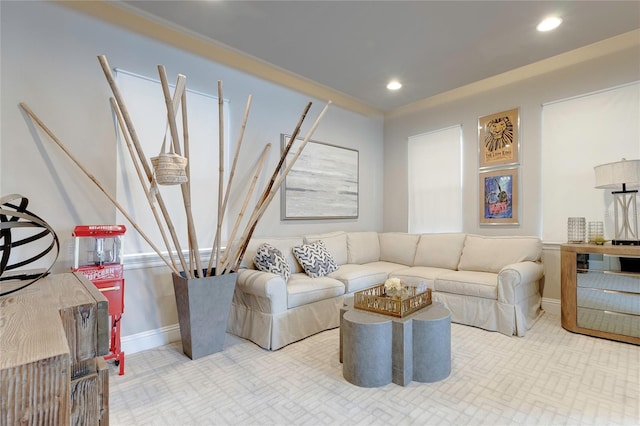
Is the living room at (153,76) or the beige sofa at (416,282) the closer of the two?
the living room at (153,76)

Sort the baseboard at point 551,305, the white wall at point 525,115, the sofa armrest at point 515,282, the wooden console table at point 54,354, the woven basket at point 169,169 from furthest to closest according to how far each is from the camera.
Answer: the baseboard at point 551,305, the white wall at point 525,115, the sofa armrest at point 515,282, the woven basket at point 169,169, the wooden console table at point 54,354

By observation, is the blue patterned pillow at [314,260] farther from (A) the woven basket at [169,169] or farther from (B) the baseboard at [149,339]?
(A) the woven basket at [169,169]

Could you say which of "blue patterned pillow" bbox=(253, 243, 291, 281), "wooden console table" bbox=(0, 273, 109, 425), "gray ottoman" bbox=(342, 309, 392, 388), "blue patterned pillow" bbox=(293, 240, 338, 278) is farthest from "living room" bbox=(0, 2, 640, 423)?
"wooden console table" bbox=(0, 273, 109, 425)

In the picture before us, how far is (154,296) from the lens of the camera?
2766mm

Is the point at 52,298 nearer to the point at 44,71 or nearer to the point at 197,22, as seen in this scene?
the point at 44,71

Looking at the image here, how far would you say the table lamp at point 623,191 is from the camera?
268cm

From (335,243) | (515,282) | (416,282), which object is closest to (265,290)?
(335,243)

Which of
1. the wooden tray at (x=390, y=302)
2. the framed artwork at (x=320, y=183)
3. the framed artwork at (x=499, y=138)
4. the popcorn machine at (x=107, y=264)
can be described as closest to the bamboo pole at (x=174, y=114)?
the popcorn machine at (x=107, y=264)

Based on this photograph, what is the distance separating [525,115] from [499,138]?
1.15ft

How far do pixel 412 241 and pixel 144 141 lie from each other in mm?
3284

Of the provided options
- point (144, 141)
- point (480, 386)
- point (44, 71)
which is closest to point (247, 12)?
point (144, 141)

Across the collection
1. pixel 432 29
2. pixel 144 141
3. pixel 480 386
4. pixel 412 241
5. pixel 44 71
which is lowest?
pixel 480 386

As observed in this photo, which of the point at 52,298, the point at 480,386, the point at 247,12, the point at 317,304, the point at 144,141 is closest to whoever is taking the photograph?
the point at 52,298

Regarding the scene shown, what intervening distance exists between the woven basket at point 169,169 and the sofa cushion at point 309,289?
1.34 meters
